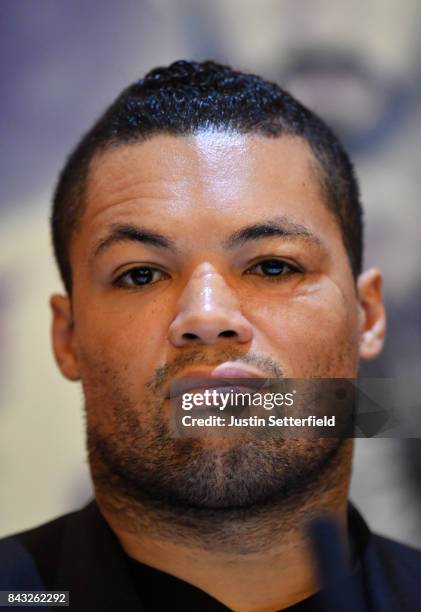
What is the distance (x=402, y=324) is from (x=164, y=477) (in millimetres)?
513

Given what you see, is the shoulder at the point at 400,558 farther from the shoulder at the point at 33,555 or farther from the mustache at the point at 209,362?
the shoulder at the point at 33,555

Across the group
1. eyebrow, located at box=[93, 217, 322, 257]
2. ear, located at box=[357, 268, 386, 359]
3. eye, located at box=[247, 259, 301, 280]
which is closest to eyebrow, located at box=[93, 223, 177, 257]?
eyebrow, located at box=[93, 217, 322, 257]

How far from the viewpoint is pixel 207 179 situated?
1.15m

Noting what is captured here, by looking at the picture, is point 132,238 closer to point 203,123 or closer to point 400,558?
point 203,123

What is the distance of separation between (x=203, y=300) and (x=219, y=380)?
0.12 m

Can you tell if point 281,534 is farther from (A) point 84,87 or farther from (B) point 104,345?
(A) point 84,87

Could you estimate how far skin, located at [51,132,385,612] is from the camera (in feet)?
3.59

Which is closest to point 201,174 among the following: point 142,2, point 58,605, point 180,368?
point 180,368

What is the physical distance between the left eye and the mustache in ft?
0.43

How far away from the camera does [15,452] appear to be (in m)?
1.31

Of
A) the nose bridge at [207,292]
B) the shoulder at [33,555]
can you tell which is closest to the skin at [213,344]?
the nose bridge at [207,292]

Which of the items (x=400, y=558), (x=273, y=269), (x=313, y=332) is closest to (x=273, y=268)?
(x=273, y=269)

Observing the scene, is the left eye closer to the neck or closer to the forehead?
the forehead

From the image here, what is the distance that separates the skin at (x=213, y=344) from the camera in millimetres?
1094
